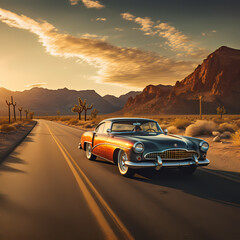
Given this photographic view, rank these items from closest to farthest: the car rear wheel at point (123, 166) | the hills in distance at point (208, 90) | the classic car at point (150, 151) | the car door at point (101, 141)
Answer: the classic car at point (150, 151)
the car rear wheel at point (123, 166)
the car door at point (101, 141)
the hills in distance at point (208, 90)

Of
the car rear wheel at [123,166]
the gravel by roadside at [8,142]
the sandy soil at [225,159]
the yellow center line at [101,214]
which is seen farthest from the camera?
the gravel by roadside at [8,142]

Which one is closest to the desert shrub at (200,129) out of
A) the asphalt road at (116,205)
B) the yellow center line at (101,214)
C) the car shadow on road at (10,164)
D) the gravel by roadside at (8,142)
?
the gravel by roadside at (8,142)

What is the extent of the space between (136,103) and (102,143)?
169 metres

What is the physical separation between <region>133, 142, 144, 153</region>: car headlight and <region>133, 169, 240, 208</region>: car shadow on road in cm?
84

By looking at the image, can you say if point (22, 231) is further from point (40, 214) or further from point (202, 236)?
point (202, 236)

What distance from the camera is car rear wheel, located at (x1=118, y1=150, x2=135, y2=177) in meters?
7.21

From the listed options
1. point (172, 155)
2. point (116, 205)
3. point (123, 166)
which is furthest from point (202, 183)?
point (116, 205)

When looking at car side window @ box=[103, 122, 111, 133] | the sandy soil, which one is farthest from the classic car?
the sandy soil

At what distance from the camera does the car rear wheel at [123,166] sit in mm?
7211

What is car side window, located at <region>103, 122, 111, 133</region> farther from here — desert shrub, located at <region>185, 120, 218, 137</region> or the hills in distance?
the hills in distance

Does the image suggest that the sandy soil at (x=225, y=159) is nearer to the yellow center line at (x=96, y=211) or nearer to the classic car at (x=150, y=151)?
the classic car at (x=150, y=151)

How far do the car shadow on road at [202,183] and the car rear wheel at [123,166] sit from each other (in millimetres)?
202

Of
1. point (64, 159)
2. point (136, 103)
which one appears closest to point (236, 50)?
point (136, 103)

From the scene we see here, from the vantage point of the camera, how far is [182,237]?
11.9 ft
